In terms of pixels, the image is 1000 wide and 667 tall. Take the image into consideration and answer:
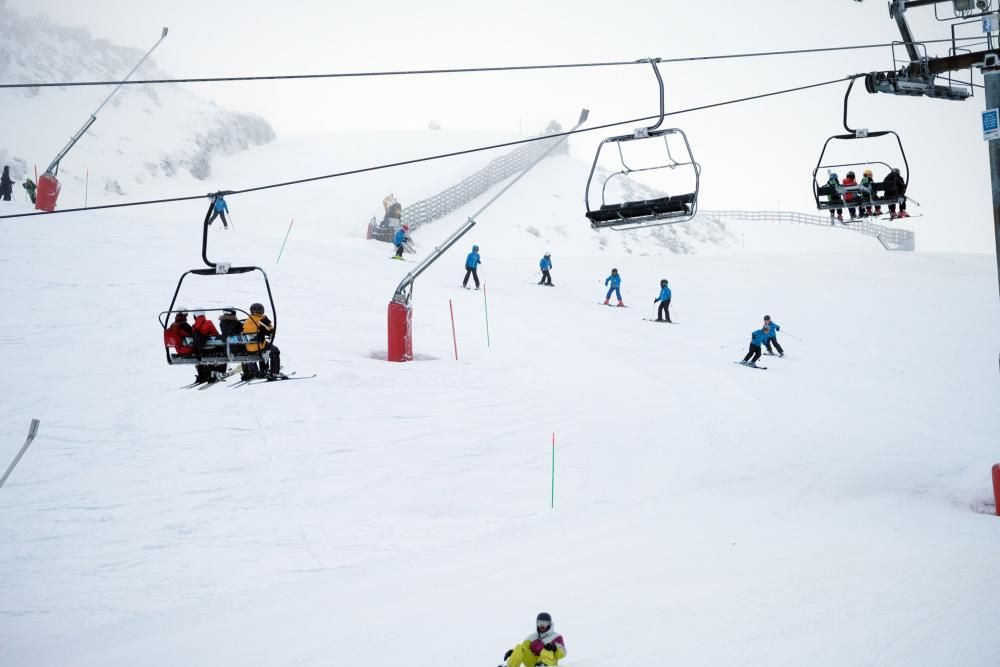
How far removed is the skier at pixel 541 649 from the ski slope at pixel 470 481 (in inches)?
38.8

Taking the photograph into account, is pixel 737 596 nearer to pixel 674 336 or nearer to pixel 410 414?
pixel 410 414

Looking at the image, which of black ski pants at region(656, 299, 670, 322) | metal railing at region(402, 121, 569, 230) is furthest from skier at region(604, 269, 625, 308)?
metal railing at region(402, 121, 569, 230)

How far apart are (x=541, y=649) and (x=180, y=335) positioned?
6698 mm

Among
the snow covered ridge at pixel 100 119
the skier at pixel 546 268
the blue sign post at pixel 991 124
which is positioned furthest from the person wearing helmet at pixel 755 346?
the snow covered ridge at pixel 100 119

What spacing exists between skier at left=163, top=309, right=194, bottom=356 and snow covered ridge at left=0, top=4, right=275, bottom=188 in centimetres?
3371

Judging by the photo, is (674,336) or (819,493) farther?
(674,336)

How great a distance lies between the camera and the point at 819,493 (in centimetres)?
1382

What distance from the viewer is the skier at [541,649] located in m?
7.76

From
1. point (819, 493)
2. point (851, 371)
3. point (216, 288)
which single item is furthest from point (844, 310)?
point (216, 288)

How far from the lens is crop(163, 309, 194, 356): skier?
11.3m

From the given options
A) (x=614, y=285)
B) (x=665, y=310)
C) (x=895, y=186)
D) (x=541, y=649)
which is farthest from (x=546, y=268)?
(x=541, y=649)

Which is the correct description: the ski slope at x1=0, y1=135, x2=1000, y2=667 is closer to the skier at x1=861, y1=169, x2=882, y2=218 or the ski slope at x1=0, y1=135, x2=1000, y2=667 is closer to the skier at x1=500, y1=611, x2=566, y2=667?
the skier at x1=500, y1=611, x2=566, y2=667

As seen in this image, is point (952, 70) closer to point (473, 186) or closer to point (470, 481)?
point (470, 481)

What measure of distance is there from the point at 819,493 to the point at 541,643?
7797 mm
